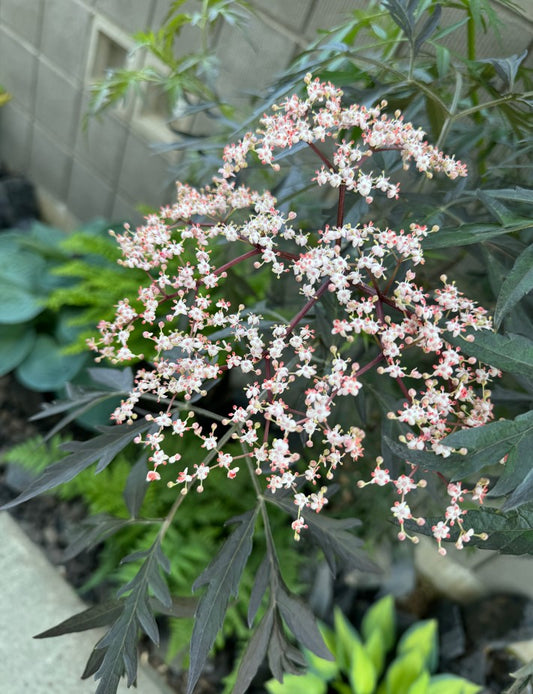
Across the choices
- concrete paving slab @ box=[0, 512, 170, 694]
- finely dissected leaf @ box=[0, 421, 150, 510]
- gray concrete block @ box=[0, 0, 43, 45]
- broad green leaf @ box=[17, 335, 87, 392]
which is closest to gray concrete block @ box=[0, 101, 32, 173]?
gray concrete block @ box=[0, 0, 43, 45]

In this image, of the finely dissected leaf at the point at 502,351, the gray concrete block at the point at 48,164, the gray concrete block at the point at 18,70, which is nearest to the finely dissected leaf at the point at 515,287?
the finely dissected leaf at the point at 502,351

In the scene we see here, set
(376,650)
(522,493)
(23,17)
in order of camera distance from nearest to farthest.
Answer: (522,493), (376,650), (23,17)

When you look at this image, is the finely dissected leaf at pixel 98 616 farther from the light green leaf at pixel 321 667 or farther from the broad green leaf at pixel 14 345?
the broad green leaf at pixel 14 345

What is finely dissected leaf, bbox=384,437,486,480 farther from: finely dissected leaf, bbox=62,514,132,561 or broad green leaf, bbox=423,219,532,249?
finely dissected leaf, bbox=62,514,132,561

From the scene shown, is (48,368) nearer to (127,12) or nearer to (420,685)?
(127,12)

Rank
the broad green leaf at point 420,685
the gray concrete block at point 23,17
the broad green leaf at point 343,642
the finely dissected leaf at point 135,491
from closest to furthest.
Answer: the finely dissected leaf at point 135,491, the broad green leaf at point 420,685, the broad green leaf at point 343,642, the gray concrete block at point 23,17

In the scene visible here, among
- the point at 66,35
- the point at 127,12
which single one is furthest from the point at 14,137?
A: the point at 127,12
